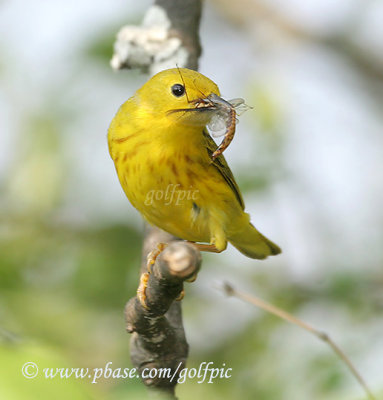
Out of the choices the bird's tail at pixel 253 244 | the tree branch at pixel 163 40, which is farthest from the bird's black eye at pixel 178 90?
the bird's tail at pixel 253 244

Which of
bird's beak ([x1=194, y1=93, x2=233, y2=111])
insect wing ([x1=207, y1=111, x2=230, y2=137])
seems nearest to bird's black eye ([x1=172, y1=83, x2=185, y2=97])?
bird's beak ([x1=194, y1=93, x2=233, y2=111])

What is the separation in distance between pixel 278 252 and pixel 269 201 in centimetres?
61

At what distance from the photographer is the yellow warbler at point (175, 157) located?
3.17 meters

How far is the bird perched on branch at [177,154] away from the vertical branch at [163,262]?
0.40 m

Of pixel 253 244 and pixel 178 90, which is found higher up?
pixel 178 90

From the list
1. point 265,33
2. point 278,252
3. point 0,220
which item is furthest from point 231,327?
point 265,33

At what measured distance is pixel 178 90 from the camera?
3176mm

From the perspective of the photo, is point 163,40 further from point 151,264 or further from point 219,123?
point 151,264

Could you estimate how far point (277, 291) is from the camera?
4895 mm

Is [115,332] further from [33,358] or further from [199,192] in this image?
[33,358]

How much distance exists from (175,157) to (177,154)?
0.03m

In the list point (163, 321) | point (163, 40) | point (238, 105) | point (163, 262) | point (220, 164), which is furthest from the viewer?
point (163, 40)

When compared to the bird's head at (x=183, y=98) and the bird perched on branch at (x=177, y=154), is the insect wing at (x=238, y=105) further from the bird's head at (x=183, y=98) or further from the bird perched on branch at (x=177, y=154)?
the bird's head at (x=183, y=98)

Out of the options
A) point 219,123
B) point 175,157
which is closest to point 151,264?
point 175,157
